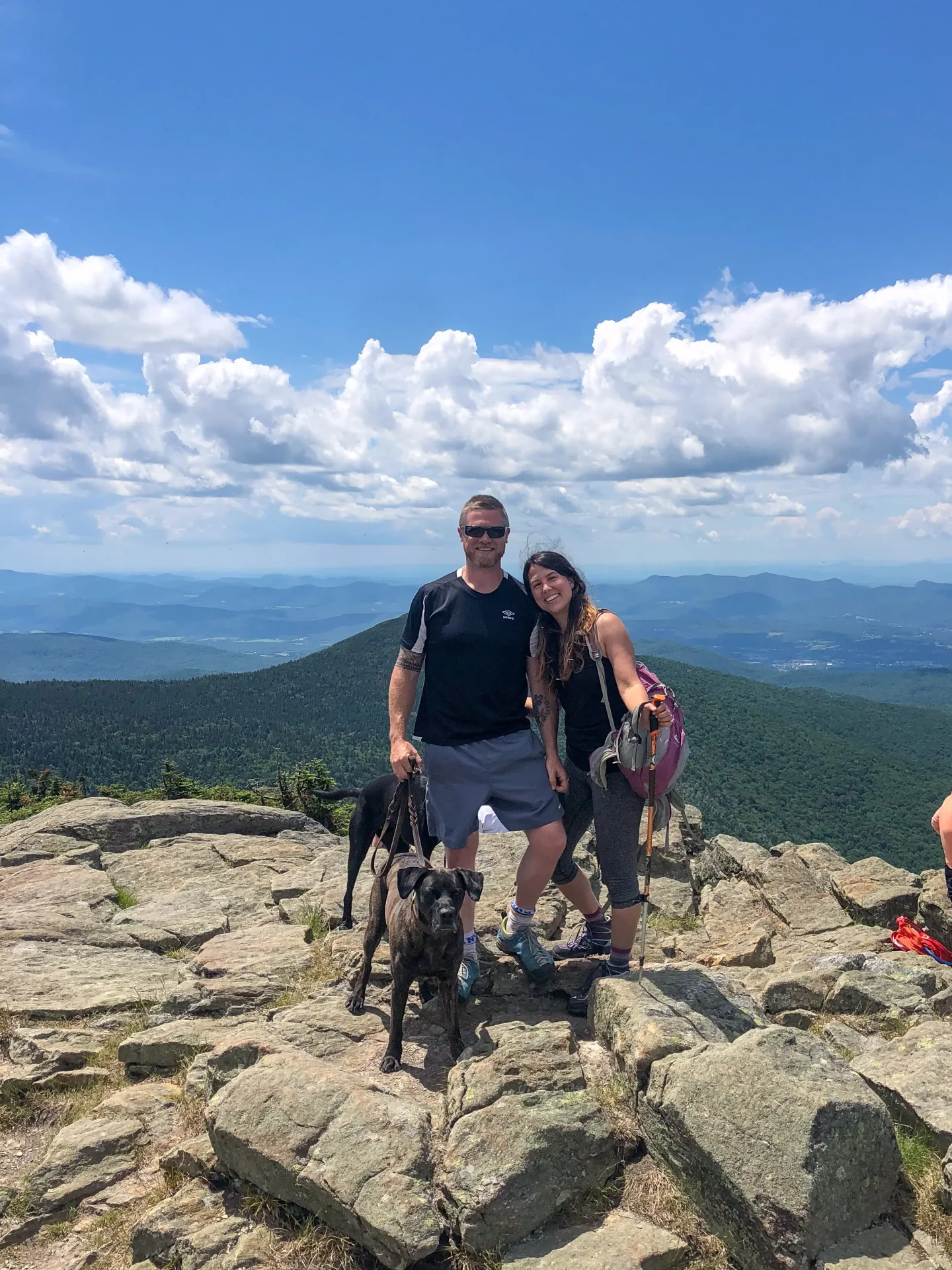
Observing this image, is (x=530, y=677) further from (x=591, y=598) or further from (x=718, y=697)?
(x=718, y=697)

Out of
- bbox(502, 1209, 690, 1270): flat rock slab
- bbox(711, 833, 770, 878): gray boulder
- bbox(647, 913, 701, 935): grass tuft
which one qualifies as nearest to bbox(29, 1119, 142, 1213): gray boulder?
bbox(502, 1209, 690, 1270): flat rock slab

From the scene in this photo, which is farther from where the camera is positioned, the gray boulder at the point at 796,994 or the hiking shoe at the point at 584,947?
the hiking shoe at the point at 584,947

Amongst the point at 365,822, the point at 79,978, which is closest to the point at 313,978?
the point at 365,822

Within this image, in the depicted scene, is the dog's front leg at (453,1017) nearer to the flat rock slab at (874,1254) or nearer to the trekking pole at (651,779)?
the trekking pole at (651,779)

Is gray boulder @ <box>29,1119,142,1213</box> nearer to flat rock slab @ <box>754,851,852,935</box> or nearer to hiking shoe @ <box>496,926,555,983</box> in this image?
hiking shoe @ <box>496,926,555,983</box>

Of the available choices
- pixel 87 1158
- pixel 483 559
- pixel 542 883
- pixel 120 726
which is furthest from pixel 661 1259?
pixel 120 726

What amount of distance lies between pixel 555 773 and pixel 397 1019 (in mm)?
2160

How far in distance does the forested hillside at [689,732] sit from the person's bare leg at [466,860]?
7075 centimetres

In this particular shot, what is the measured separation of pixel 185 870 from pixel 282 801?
10.2 m

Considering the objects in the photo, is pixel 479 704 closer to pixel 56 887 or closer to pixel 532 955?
pixel 532 955

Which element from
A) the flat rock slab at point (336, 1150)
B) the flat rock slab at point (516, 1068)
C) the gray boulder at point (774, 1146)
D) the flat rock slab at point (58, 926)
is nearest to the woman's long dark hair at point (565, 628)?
the flat rock slab at point (516, 1068)

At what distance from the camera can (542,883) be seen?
6.08 metres

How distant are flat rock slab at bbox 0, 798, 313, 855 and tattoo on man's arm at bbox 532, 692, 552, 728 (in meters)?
11.5

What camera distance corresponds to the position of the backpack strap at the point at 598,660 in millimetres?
5418
